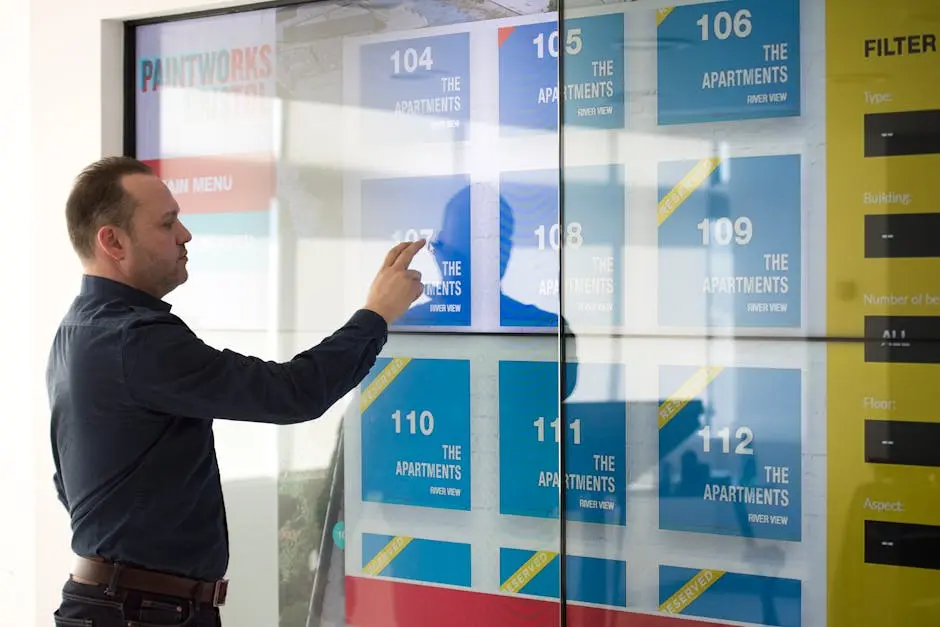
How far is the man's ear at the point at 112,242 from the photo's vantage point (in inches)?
77.1

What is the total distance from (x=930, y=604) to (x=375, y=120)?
5.59ft

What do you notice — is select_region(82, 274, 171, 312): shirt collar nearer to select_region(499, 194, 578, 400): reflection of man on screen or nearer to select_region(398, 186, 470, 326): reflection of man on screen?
select_region(398, 186, 470, 326): reflection of man on screen

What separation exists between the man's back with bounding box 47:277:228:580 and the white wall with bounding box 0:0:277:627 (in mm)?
805

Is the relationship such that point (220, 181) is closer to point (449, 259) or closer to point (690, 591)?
point (449, 259)

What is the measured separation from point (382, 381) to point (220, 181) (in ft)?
2.63

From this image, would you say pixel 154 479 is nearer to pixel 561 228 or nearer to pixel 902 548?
pixel 561 228

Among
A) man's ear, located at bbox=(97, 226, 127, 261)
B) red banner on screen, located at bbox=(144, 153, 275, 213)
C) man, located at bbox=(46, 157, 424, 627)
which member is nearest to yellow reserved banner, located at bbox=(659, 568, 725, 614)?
man, located at bbox=(46, 157, 424, 627)

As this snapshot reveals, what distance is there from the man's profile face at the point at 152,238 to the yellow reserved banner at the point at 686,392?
3.50 ft

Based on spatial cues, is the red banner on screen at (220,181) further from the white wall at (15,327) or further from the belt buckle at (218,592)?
the belt buckle at (218,592)

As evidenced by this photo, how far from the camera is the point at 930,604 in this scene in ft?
5.90

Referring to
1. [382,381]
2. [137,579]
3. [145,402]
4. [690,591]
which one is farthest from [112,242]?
[690,591]

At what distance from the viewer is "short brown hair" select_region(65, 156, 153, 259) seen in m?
1.98

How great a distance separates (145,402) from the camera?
1.86 metres

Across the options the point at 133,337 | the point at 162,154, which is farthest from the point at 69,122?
the point at 133,337
